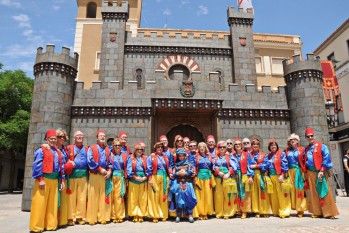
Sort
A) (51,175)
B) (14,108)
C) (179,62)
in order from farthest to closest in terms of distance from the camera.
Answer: (14,108), (179,62), (51,175)

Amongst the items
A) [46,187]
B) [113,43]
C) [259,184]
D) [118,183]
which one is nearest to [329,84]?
[113,43]

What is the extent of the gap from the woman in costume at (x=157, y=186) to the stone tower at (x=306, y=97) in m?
9.42

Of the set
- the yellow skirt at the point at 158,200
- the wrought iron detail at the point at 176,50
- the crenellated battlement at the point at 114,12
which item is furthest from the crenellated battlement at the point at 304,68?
the crenellated battlement at the point at 114,12

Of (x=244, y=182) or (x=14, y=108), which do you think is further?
(x=14, y=108)

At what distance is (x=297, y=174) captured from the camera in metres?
9.09

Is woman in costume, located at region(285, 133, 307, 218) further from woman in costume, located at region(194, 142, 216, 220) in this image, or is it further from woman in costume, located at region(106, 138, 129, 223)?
woman in costume, located at region(106, 138, 129, 223)

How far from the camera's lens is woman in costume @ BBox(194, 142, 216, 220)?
866 cm

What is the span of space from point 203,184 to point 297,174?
3075mm

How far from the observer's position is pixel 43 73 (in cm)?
1446

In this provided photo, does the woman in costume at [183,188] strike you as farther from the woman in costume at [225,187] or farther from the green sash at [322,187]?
the green sash at [322,187]

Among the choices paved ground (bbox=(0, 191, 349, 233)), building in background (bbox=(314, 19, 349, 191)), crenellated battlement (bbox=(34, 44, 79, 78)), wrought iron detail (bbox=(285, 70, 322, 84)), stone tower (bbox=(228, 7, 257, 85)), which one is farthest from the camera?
building in background (bbox=(314, 19, 349, 191))

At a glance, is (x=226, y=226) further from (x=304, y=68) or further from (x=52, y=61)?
(x=52, y=61)

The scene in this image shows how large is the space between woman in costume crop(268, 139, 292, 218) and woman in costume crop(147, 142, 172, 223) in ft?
11.3

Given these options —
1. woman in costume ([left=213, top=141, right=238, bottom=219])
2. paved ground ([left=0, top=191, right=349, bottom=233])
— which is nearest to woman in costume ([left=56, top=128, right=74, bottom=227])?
paved ground ([left=0, top=191, right=349, bottom=233])
